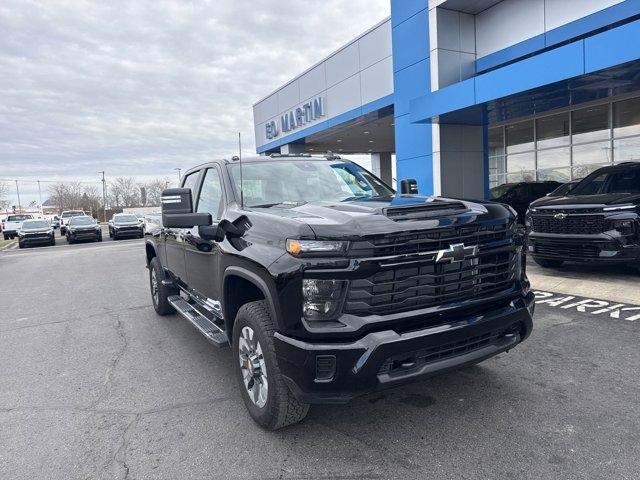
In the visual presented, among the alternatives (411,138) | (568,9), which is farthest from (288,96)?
(568,9)

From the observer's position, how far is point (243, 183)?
414cm

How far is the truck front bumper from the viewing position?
2.68m

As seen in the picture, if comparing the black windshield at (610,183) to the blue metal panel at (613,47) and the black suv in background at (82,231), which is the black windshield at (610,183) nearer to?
the blue metal panel at (613,47)

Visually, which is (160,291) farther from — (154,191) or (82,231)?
(154,191)

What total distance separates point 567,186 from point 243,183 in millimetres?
7706

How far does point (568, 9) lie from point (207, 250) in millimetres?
11439

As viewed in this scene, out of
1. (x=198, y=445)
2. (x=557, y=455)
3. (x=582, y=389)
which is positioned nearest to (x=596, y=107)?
(x=582, y=389)

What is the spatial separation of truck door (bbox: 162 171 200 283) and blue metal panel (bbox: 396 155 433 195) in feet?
31.9

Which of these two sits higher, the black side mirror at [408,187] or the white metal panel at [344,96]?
the white metal panel at [344,96]

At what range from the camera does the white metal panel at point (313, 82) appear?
20641 millimetres

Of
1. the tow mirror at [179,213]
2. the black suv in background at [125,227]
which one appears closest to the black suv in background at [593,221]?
the tow mirror at [179,213]

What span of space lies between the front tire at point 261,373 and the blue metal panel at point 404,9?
12834 mm

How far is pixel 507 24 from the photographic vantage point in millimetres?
12773

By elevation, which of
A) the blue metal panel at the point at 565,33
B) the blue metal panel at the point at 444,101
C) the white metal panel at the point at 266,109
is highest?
the white metal panel at the point at 266,109
